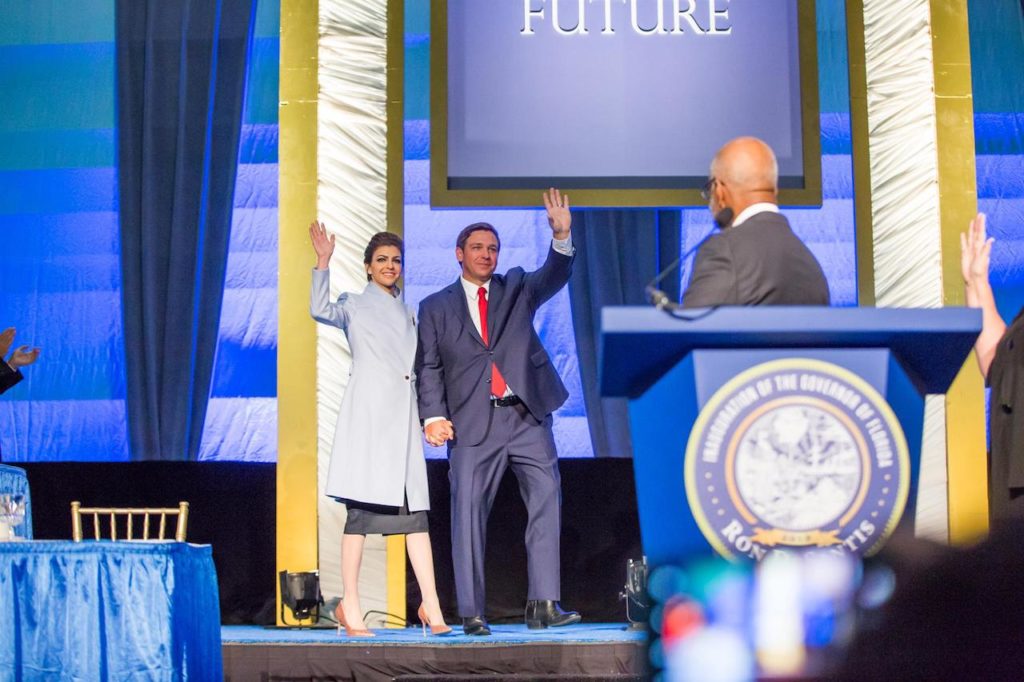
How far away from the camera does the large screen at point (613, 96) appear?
4.70 m

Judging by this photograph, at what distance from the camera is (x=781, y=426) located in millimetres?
2025

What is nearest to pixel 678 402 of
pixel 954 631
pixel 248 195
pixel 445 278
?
pixel 954 631

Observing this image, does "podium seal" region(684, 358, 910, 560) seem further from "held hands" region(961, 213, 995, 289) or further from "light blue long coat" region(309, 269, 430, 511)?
"light blue long coat" region(309, 269, 430, 511)

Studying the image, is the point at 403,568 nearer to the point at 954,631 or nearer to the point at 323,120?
the point at 323,120

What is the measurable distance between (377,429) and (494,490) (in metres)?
0.45

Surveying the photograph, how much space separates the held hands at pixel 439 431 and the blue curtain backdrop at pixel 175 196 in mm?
1748

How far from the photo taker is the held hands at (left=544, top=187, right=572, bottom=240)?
4.30 metres

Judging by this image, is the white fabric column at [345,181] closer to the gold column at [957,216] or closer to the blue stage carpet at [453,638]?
the blue stage carpet at [453,638]

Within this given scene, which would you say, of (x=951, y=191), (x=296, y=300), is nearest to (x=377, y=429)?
(x=296, y=300)

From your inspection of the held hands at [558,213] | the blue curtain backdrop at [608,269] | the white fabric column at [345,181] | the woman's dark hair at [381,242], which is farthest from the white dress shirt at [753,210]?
the blue curtain backdrop at [608,269]

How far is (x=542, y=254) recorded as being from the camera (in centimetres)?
589

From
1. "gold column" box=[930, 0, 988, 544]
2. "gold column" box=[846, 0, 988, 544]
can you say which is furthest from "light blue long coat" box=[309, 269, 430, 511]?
"gold column" box=[930, 0, 988, 544]

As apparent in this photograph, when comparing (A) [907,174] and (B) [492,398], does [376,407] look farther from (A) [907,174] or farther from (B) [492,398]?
(A) [907,174]

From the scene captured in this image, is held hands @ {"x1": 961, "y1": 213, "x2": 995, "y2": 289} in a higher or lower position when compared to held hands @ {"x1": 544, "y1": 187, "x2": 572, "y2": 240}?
lower
